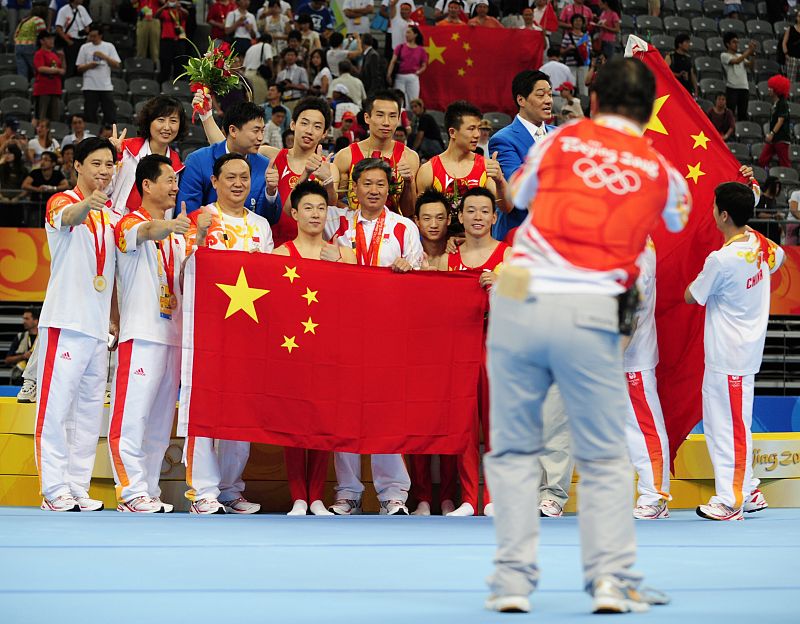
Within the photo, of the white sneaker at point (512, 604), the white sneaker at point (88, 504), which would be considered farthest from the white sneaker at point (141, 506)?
the white sneaker at point (512, 604)

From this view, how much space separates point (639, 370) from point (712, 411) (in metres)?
0.55

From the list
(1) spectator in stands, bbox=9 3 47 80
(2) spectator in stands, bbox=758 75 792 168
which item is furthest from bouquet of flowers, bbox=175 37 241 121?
(2) spectator in stands, bbox=758 75 792 168

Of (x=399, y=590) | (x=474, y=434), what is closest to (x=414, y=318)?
(x=474, y=434)

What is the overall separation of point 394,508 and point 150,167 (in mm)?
2795

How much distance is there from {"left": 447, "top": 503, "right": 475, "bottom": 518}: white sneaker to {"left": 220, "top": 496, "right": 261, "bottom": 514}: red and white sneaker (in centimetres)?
129

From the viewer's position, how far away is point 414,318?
25.6ft

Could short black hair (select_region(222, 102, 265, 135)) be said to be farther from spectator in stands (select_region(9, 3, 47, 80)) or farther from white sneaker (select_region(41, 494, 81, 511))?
spectator in stands (select_region(9, 3, 47, 80))

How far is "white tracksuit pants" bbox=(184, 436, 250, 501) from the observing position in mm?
7617

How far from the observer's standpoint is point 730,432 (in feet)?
25.1

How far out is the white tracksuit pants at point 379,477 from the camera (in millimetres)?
7887

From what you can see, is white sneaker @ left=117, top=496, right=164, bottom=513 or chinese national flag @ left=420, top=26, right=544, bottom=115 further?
chinese national flag @ left=420, top=26, right=544, bottom=115

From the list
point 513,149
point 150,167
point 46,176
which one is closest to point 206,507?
point 150,167

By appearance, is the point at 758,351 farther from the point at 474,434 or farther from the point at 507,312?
the point at 507,312

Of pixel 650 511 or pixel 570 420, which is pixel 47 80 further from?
pixel 570 420
